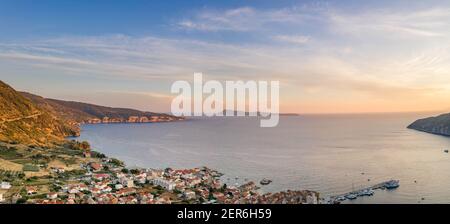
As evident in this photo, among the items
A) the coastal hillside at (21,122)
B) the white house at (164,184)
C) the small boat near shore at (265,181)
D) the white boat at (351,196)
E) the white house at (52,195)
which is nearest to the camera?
the white house at (52,195)

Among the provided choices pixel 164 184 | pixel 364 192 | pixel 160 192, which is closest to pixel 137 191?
pixel 160 192

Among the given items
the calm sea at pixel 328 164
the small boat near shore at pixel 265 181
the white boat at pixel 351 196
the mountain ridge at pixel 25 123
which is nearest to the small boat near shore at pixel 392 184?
the calm sea at pixel 328 164

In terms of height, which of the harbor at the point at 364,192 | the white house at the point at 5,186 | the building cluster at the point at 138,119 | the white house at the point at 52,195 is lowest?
the harbor at the point at 364,192

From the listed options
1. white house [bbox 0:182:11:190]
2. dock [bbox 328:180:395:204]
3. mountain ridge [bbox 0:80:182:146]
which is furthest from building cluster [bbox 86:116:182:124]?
dock [bbox 328:180:395:204]

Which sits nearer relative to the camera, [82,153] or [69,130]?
[82,153]

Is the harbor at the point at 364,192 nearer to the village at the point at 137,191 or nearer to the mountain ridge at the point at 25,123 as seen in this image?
the village at the point at 137,191
